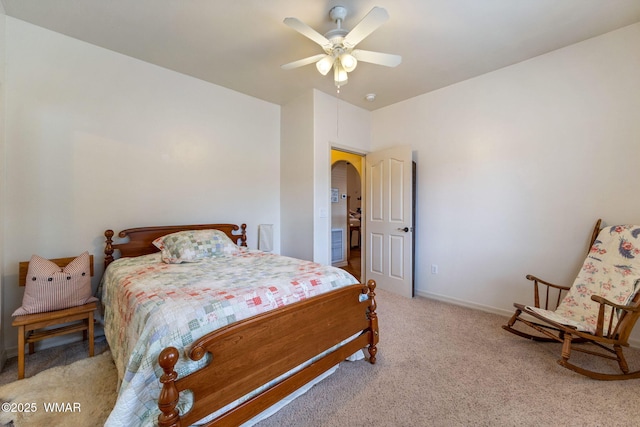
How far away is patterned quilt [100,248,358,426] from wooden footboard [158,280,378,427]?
100 millimetres

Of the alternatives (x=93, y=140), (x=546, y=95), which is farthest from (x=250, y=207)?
(x=546, y=95)

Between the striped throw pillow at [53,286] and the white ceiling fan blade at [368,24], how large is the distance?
9.10 feet

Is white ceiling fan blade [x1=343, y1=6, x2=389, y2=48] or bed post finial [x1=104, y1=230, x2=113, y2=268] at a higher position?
white ceiling fan blade [x1=343, y1=6, x2=389, y2=48]

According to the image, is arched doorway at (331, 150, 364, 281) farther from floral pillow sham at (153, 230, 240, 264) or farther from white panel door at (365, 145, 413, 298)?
floral pillow sham at (153, 230, 240, 264)

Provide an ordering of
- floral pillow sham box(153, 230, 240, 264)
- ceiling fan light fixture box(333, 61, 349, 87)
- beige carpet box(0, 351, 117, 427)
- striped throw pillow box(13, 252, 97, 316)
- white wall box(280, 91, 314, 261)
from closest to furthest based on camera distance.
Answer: beige carpet box(0, 351, 117, 427), striped throw pillow box(13, 252, 97, 316), ceiling fan light fixture box(333, 61, 349, 87), floral pillow sham box(153, 230, 240, 264), white wall box(280, 91, 314, 261)

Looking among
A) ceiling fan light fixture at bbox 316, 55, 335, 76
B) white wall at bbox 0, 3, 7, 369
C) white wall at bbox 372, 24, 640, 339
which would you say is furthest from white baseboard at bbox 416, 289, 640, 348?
white wall at bbox 0, 3, 7, 369

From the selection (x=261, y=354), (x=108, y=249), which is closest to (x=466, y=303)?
(x=261, y=354)

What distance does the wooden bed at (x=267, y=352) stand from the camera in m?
1.12

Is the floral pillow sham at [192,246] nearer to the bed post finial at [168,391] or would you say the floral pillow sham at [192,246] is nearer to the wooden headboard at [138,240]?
the wooden headboard at [138,240]

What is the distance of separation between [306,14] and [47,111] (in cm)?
246

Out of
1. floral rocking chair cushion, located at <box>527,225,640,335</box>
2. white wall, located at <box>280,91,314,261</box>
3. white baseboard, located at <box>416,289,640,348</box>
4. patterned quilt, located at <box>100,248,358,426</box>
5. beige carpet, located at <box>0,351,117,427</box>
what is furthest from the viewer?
white wall, located at <box>280,91,314,261</box>

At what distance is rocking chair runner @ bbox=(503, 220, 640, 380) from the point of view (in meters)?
1.81

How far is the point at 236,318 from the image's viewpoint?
1391mm

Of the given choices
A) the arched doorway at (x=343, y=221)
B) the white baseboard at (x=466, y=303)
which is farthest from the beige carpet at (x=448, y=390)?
the arched doorway at (x=343, y=221)
